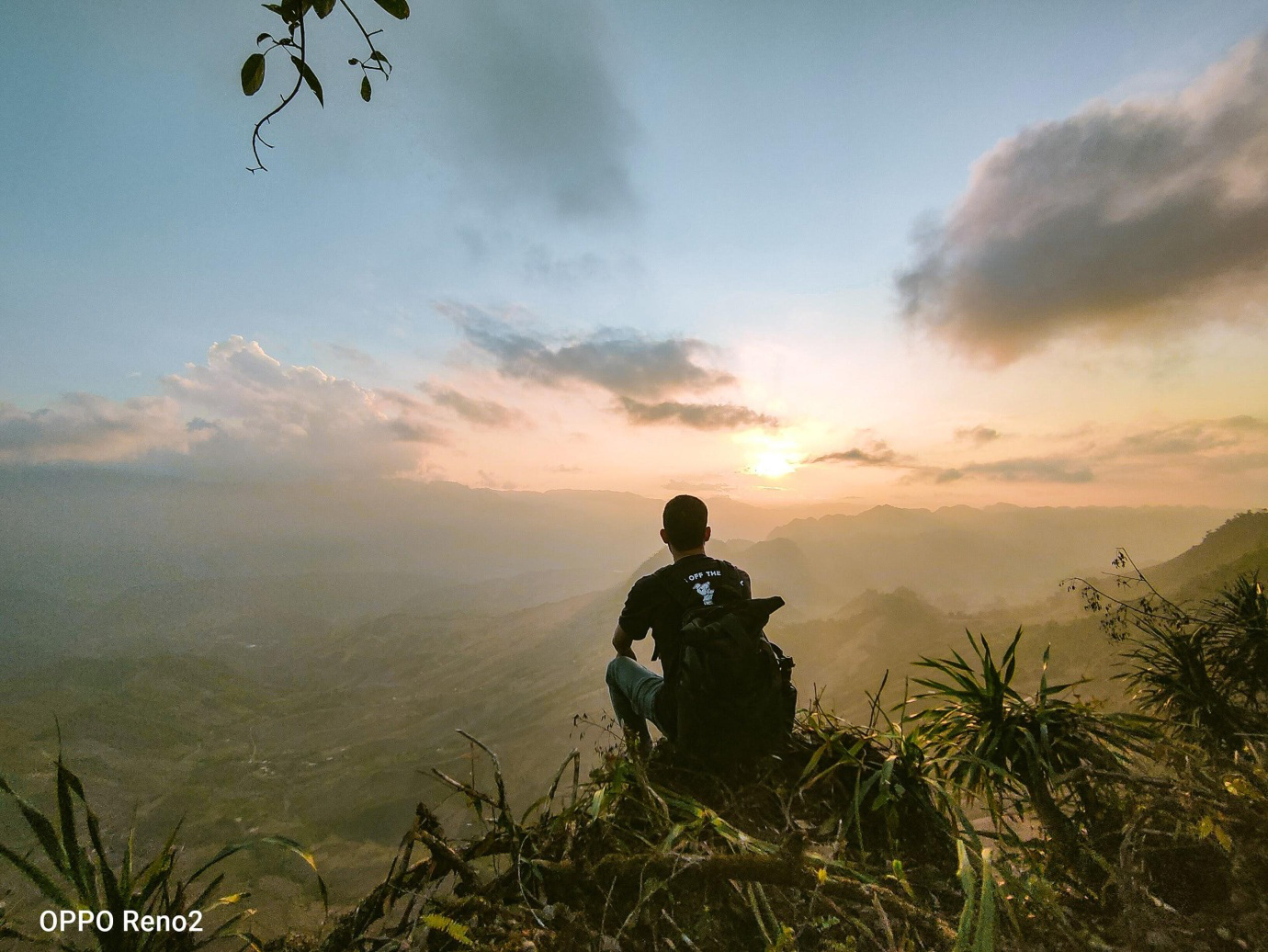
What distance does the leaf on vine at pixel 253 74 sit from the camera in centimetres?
161

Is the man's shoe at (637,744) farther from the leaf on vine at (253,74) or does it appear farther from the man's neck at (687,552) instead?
the leaf on vine at (253,74)

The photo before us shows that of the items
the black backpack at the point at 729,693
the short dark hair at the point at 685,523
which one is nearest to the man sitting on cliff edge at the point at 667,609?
the short dark hair at the point at 685,523

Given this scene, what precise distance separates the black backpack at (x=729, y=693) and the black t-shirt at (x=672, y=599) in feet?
1.05

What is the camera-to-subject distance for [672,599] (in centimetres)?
381

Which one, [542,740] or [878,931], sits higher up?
[878,931]

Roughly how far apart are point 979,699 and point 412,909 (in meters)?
3.36

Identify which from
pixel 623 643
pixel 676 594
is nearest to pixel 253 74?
pixel 676 594

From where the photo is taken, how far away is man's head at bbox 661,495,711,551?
13.6 ft

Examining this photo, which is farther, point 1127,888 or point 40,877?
point 1127,888

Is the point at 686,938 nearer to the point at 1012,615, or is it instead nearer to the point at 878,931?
the point at 878,931

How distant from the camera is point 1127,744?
9.89 feet

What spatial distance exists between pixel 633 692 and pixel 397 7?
3.91 m

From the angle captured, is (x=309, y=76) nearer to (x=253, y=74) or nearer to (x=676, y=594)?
(x=253, y=74)

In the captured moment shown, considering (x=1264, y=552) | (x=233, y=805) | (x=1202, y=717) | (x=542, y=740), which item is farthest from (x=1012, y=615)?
(x=233, y=805)
